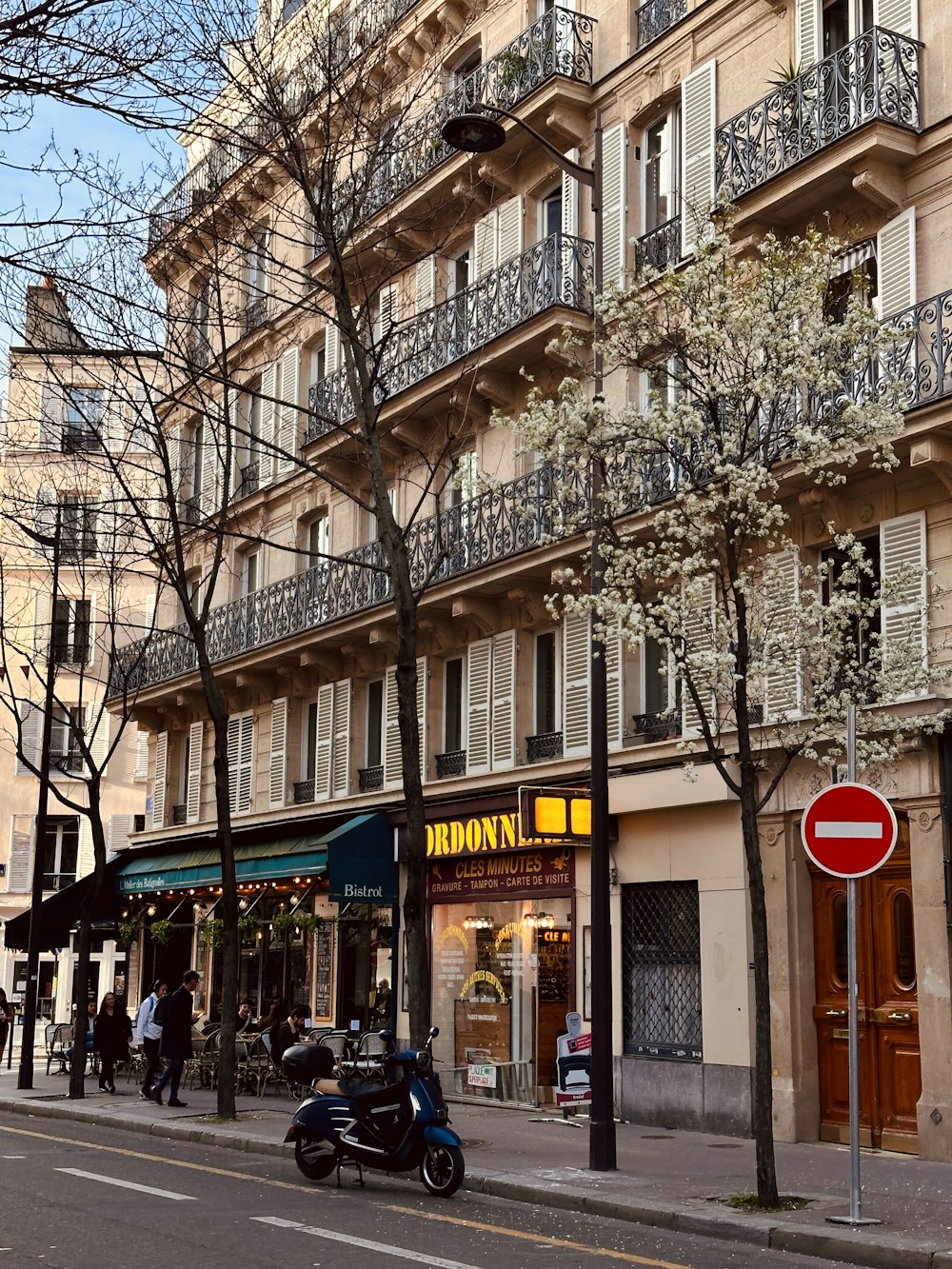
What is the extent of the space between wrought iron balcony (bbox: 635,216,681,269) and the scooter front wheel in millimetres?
11614

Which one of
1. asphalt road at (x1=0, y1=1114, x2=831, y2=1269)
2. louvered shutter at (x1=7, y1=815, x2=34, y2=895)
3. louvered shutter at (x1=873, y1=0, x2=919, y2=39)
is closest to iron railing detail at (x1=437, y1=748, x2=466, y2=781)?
asphalt road at (x1=0, y1=1114, x2=831, y2=1269)

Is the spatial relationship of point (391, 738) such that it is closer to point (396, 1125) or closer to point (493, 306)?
point (493, 306)

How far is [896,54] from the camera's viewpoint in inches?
648

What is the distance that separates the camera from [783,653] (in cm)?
1239

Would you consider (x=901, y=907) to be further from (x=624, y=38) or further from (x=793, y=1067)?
(x=624, y=38)

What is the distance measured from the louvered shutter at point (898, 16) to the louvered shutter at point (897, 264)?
2.00m

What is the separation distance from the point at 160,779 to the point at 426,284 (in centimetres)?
1362

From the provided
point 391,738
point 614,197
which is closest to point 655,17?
point 614,197

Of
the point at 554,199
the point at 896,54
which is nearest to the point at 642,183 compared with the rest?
the point at 554,199

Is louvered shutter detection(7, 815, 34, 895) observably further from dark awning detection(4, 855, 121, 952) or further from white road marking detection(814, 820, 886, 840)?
white road marking detection(814, 820, 886, 840)

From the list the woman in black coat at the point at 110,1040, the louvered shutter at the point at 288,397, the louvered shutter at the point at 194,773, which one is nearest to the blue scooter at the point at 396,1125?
the woman in black coat at the point at 110,1040

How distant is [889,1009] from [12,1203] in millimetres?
8659

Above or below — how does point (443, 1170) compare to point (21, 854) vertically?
below

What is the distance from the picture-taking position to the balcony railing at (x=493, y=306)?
2089 cm
